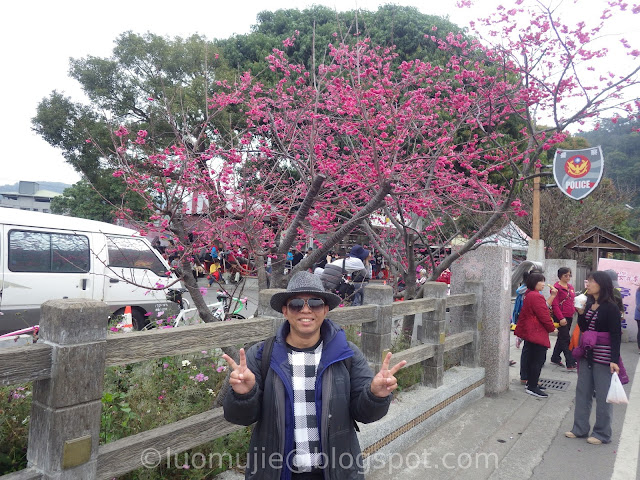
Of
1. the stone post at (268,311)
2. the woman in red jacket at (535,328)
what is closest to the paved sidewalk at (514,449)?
the woman in red jacket at (535,328)

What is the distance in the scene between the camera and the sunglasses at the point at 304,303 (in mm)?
2183

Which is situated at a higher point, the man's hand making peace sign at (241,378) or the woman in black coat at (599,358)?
the man's hand making peace sign at (241,378)

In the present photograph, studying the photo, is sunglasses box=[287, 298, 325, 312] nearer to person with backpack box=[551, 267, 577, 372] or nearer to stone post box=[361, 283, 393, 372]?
stone post box=[361, 283, 393, 372]

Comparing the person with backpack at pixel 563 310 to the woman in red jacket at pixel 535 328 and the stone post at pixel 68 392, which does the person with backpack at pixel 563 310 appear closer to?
the woman in red jacket at pixel 535 328

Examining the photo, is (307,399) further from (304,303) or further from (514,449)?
(514,449)

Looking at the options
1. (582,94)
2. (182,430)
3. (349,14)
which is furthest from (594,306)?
(349,14)

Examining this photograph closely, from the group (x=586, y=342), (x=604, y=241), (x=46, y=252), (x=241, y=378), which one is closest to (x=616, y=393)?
(x=586, y=342)

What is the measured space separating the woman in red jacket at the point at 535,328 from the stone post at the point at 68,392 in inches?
222

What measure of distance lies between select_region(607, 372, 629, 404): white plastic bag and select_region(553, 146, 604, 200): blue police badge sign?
5.45m

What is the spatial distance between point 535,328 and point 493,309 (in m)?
0.59

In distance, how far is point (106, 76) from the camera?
1625 cm

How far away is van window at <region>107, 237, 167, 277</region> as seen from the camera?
784 centimetres

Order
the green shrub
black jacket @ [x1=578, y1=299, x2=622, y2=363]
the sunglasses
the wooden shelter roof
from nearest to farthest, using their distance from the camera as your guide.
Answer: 1. the sunglasses
2. the green shrub
3. black jacket @ [x1=578, y1=299, x2=622, y2=363]
4. the wooden shelter roof

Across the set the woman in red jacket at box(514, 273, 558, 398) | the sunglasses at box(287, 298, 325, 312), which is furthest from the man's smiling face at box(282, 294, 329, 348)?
the woman in red jacket at box(514, 273, 558, 398)
